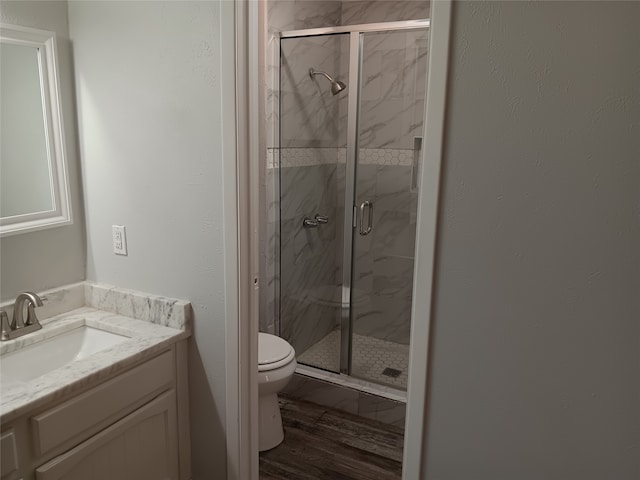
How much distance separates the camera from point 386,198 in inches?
127

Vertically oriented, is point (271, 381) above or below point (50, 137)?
below

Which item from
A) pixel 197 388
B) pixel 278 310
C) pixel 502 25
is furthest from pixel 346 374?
pixel 502 25

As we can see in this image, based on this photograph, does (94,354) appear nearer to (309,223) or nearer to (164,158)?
(164,158)

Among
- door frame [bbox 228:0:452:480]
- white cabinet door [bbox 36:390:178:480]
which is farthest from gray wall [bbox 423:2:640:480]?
white cabinet door [bbox 36:390:178:480]

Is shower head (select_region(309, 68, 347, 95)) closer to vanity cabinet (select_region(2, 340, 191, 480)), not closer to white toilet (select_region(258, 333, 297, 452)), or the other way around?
white toilet (select_region(258, 333, 297, 452))

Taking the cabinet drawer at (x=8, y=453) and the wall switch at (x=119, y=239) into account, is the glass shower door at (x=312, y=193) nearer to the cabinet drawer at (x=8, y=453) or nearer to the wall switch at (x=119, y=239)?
the wall switch at (x=119, y=239)

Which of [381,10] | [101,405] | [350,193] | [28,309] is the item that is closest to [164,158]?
[28,309]

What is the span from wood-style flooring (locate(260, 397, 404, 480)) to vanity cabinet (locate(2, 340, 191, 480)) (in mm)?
503

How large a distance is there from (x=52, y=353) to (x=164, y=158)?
0.83 m

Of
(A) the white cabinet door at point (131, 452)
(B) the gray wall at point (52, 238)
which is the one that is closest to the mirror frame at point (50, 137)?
(B) the gray wall at point (52, 238)

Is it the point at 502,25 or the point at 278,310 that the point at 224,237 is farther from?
the point at 278,310

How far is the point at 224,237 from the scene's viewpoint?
76.1 inches

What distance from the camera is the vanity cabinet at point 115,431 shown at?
5.13 feet

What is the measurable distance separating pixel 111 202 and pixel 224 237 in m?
0.56
